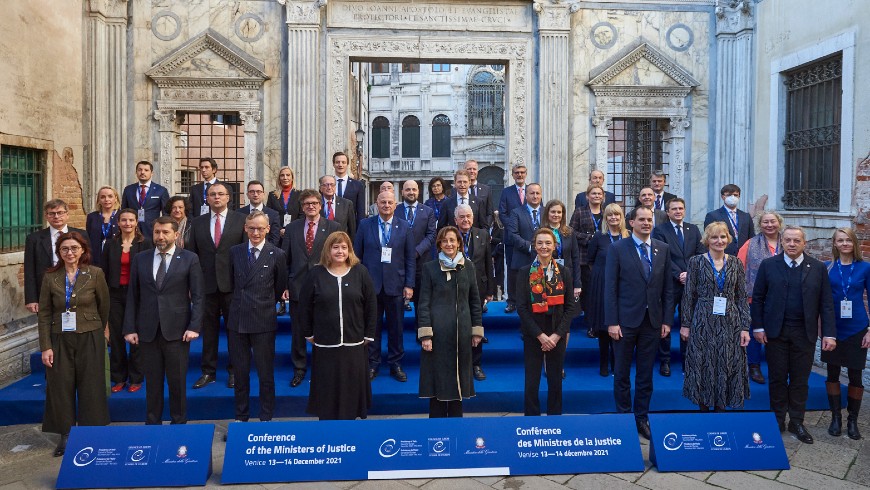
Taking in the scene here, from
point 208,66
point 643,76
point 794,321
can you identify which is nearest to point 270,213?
point 208,66

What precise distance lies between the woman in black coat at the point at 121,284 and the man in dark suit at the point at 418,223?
98.1 inches

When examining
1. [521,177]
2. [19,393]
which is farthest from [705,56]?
[19,393]

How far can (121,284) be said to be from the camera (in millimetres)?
6012

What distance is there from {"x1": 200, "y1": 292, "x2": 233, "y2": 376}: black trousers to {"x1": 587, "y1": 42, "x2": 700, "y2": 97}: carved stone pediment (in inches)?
265

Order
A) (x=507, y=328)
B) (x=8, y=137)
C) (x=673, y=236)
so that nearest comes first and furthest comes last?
(x=673, y=236)
(x=8, y=137)
(x=507, y=328)

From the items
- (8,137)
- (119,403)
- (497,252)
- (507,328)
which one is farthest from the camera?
(497,252)

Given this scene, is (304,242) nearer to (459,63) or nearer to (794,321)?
(794,321)

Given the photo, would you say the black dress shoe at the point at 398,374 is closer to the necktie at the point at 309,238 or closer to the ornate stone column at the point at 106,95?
the necktie at the point at 309,238

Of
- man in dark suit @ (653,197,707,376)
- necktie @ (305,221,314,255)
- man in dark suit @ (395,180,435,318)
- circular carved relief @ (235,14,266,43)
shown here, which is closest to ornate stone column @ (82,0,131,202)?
circular carved relief @ (235,14,266,43)

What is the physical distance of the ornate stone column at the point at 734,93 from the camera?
9.88 meters

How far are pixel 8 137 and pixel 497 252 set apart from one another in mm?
5725

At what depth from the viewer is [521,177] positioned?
784 centimetres

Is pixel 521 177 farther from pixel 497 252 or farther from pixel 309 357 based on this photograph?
pixel 309 357

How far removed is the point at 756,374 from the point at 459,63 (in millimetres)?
5955
